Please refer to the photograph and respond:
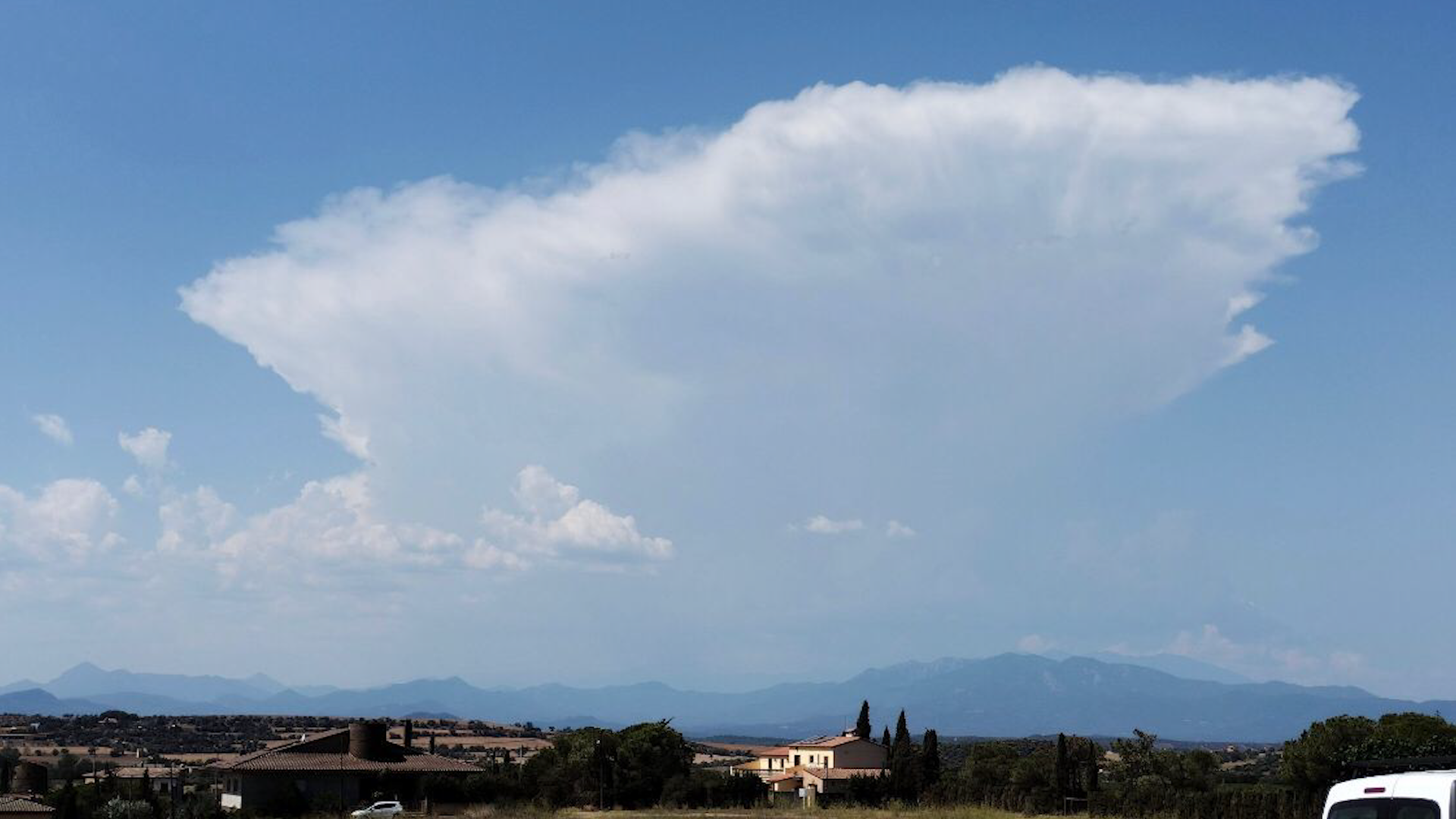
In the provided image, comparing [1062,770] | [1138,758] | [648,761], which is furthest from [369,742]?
[1138,758]

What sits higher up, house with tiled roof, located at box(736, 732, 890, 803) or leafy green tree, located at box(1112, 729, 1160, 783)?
leafy green tree, located at box(1112, 729, 1160, 783)

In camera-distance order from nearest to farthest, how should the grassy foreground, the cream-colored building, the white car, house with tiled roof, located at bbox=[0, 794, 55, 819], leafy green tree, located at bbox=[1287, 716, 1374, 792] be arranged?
the grassy foreground < house with tiled roof, located at bbox=[0, 794, 55, 819] < the white car < leafy green tree, located at bbox=[1287, 716, 1374, 792] < the cream-colored building

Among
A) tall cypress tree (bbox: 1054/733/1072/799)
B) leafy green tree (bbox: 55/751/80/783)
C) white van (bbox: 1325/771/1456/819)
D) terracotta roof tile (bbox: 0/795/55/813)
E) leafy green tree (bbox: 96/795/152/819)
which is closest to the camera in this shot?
white van (bbox: 1325/771/1456/819)

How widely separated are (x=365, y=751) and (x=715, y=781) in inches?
772

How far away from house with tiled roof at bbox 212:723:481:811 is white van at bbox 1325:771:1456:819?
6222 cm

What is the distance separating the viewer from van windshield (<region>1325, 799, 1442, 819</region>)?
14414 mm

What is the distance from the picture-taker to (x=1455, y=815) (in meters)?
14.0

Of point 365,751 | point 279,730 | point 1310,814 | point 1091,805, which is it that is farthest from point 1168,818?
point 279,730

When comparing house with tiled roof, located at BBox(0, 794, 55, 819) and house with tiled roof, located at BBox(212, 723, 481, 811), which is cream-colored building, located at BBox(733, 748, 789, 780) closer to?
house with tiled roof, located at BBox(212, 723, 481, 811)

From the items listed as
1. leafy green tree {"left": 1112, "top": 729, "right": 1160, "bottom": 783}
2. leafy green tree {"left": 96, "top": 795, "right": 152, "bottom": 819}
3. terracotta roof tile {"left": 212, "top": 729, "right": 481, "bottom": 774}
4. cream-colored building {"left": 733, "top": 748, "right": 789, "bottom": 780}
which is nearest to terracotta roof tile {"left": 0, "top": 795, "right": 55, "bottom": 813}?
leafy green tree {"left": 96, "top": 795, "right": 152, "bottom": 819}

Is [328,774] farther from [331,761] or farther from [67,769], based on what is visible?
[67,769]

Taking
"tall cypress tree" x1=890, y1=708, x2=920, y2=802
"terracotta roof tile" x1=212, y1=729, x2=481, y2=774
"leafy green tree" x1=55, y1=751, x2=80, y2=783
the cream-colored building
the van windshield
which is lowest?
the cream-colored building

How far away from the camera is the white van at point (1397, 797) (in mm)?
14195

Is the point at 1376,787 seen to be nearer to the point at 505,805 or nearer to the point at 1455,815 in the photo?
the point at 1455,815
